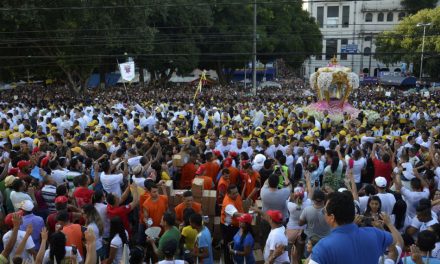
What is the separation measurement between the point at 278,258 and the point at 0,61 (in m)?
31.0

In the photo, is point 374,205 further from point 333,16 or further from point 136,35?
point 333,16

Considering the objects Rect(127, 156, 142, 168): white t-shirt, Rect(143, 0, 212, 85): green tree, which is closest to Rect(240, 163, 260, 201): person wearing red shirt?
Rect(127, 156, 142, 168): white t-shirt

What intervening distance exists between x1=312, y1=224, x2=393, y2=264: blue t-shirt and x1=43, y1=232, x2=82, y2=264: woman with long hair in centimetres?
273

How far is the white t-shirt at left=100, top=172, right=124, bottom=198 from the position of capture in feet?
22.6

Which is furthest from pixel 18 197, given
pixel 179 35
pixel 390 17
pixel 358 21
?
pixel 390 17

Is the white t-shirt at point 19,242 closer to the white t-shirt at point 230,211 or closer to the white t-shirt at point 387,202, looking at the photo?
the white t-shirt at point 230,211

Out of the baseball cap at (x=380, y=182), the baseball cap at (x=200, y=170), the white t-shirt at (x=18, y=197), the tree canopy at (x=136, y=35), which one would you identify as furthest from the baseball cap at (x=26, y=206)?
the tree canopy at (x=136, y=35)

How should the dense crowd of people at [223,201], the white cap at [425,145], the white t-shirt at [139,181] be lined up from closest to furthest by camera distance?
1. the dense crowd of people at [223,201]
2. the white t-shirt at [139,181]
3. the white cap at [425,145]

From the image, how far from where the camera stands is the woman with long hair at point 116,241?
523 cm

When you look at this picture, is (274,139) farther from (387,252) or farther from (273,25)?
(273,25)

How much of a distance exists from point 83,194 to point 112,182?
66 cm

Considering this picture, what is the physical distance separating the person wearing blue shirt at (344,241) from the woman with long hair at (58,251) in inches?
108

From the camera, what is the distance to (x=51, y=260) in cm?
460

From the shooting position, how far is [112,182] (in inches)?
272
